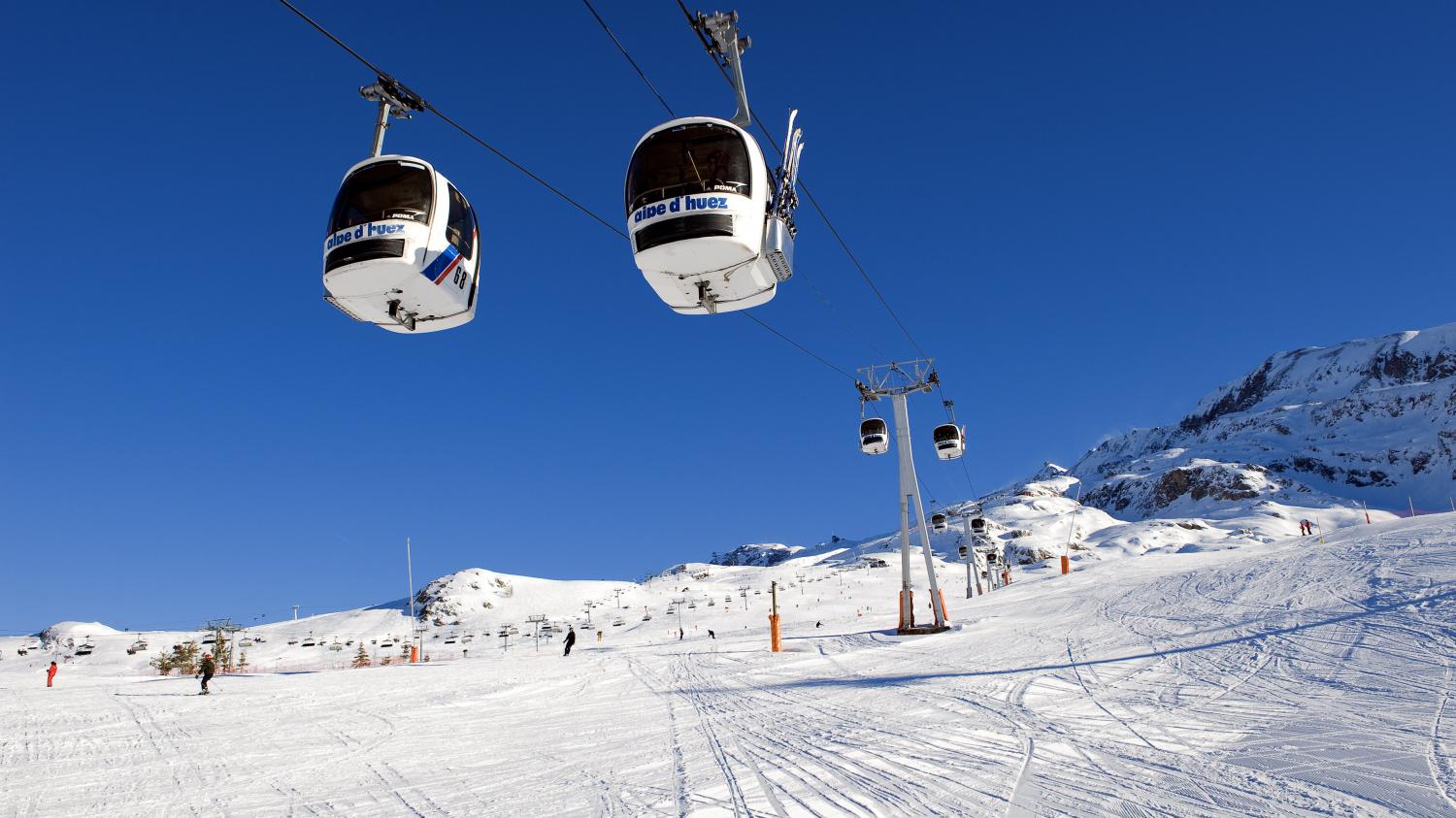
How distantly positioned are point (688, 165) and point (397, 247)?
3335 mm

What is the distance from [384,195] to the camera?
896 cm

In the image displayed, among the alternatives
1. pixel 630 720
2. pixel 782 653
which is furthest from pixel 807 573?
pixel 630 720

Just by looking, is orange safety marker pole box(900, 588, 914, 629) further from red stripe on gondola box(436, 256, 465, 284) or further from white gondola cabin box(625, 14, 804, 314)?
red stripe on gondola box(436, 256, 465, 284)

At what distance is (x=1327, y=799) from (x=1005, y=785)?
1863mm

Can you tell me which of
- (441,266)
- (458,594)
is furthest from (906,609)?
(458,594)

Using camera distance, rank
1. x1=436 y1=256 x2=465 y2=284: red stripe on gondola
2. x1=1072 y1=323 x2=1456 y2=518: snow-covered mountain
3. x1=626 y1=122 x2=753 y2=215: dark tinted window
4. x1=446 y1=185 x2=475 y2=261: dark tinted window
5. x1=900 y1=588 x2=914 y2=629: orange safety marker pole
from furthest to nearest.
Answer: x1=1072 y1=323 x2=1456 y2=518: snow-covered mountain, x1=900 y1=588 x2=914 y2=629: orange safety marker pole, x1=446 y1=185 x2=475 y2=261: dark tinted window, x1=436 y1=256 x2=465 y2=284: red stripe on gondola, x1=626 y1=122 x2=753 y2=215: dark tinted window

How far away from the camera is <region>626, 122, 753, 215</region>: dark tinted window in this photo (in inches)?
335

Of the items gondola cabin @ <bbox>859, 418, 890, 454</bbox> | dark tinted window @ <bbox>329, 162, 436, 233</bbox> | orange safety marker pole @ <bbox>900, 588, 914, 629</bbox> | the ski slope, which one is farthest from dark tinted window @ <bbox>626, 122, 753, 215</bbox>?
orange safety marker pole @ <bbox>900, 588, 914, 629</bbox>

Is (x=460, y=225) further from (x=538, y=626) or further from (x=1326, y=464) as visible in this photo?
(x=1326, y=464)

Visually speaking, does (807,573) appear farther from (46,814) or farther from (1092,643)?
(46,814)

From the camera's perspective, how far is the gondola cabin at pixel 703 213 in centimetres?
832

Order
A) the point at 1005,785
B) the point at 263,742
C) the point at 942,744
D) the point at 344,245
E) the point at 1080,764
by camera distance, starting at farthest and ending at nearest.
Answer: the point at 263,742, the point at 344,245, the point at 942,744, the point at 1080,764, the point at 1005,785

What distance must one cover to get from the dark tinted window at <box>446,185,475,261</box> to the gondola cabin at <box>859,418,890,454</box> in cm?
1475

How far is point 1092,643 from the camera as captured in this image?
14.1 m
